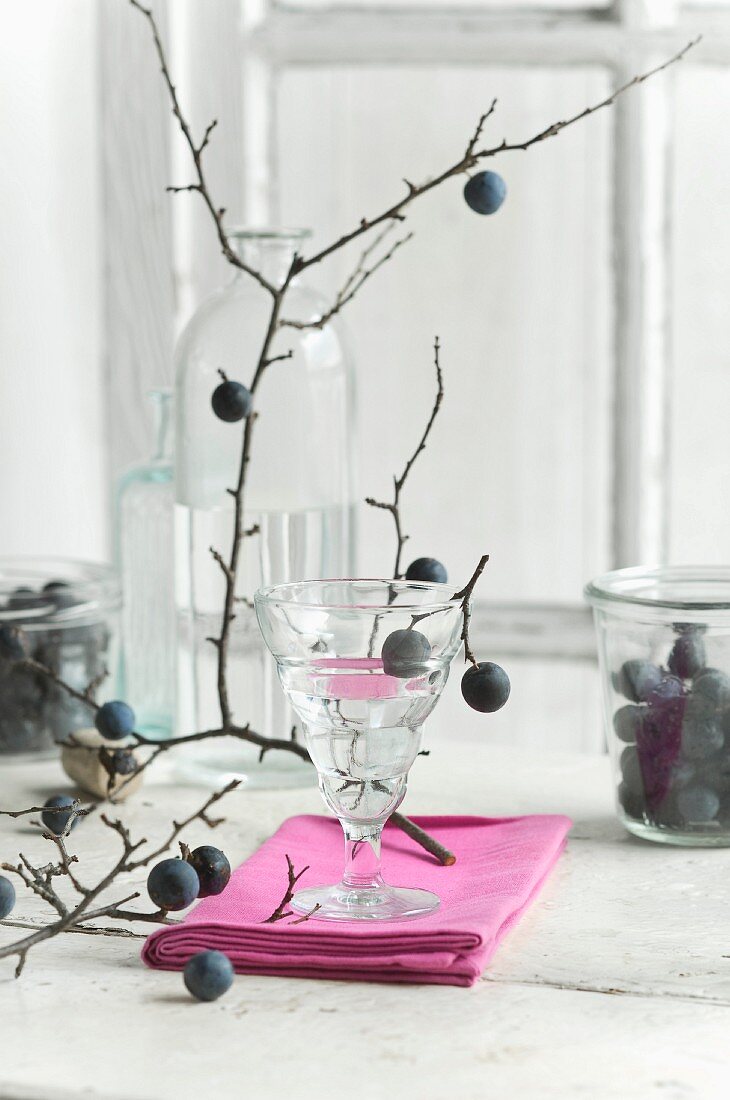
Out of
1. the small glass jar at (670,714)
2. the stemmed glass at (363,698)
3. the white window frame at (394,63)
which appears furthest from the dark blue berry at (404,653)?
the white window frame at (394,63)

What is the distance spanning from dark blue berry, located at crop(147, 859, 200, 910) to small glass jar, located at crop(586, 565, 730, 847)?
1.09 ft

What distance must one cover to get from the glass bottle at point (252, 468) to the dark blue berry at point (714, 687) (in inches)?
12.9

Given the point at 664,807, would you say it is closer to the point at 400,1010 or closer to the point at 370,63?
the point at 400,1010

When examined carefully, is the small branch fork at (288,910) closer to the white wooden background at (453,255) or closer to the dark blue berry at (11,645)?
the dark blue berry at (11,645)

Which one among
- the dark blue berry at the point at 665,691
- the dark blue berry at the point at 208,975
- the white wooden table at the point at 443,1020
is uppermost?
the dark blue berry at the point at 665,691

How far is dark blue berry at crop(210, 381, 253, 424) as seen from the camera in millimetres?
972

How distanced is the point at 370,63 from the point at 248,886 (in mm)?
1047

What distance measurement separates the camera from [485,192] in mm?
951

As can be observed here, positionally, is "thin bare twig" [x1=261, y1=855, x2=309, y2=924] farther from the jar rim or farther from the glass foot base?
the jar rim

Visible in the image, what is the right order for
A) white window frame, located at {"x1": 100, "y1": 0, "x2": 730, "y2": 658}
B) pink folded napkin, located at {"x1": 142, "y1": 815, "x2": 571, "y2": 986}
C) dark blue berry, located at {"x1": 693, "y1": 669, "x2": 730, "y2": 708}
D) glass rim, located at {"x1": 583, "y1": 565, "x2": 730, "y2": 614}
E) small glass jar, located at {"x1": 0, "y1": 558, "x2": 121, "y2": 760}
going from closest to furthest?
pink folded napkin, located at {"x1": 142, "y1": 815, "x2": 571, "y2": 986} < dark blue berry, located at {"x1": 693, "y1": 669, "x2": 730, "y2": 708} < glass rim, located at {"x1": 583, "y1": 565, "x2": 730, "y2": 614} < small glass jar, located at {"x1": 0, "y1": 558, "x2": 121, "y2": 760} < white window frame, located at {"x1": 100, "y1": 0, "x2": 730, "y2": 658}

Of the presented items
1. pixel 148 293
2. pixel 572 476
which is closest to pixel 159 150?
pixel 148 293

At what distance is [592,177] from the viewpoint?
1570mm

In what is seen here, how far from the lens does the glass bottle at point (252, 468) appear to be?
1.13m

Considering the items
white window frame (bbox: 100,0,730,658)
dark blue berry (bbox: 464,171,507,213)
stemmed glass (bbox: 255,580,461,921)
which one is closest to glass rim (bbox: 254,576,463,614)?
stemmed glass (bbox: 255,580,461,921)
